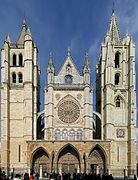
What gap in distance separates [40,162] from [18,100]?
792 centimetres

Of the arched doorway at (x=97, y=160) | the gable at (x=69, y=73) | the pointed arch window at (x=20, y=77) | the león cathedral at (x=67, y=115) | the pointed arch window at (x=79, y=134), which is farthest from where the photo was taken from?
the gable at (x=69, y=73)

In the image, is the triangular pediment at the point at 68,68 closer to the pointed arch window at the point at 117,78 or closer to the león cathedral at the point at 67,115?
the león cathedral at the point at 67,115

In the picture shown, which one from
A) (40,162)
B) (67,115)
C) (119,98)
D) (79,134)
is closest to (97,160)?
(79,134)

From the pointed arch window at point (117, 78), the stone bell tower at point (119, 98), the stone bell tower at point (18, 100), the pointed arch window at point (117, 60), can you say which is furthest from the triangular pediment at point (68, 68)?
the pointed arch window at point (117, 60)

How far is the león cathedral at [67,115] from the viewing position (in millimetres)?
47969

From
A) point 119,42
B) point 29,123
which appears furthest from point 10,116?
point 119,42

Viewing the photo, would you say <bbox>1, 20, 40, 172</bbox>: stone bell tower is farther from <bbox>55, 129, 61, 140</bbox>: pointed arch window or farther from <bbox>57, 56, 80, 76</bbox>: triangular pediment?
<bbox>57, 56, 80, 76</bbox>: triangular pediment

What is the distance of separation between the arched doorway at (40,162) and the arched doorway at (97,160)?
16.7 feet

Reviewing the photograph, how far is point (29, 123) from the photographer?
48000 mm

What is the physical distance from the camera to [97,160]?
49.0 meters

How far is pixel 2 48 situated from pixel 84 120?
1376cm

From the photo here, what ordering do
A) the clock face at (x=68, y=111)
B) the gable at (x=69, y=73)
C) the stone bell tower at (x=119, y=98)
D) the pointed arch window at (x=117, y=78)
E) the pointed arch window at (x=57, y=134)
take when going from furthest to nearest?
the pointed arch window at (x=117, y=78)
the gable at (x=69, y=73)
the clock face at (x=68, y=111)
the pointed arch window at (x=57, y=134)
the stone bell tower at (x=119, y=98)

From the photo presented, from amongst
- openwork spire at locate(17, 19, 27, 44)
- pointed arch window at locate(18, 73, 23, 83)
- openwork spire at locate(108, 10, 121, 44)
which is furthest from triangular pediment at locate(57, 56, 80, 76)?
openwork spire at locate(17, 19, 27, 44)

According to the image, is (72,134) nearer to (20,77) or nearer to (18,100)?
(18,100)
